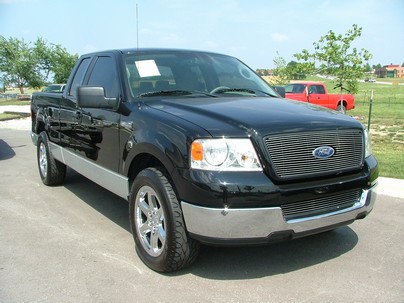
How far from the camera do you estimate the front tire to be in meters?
3.29

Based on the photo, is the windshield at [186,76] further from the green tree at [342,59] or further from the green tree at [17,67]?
the green tree at [17,67]

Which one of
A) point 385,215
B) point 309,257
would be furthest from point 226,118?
point 385,215

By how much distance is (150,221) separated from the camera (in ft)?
12.0

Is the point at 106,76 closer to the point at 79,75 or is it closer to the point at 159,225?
the point at 79,75

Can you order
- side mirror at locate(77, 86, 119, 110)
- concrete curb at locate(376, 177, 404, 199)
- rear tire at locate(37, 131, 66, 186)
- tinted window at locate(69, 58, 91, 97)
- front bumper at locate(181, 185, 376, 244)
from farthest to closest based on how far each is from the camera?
rear tire at locate(37, 131, 66, 186)
concrete curb at locate(376, 177, 404, 199)
tinted window at locate(69, 58, 91, 97)
side mirror at locate(77, 86, 119, 110)
front bumper at locate(181, 185, 376, 244)

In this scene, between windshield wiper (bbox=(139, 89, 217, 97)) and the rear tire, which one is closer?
windshield wiper (bbox=(139, 89, 217, 97))

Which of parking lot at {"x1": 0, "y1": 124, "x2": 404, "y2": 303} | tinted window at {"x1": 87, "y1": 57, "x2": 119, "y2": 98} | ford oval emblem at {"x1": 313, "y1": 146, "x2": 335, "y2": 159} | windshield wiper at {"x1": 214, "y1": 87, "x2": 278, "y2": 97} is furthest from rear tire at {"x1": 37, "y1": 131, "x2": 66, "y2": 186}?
ford oval emblem at {"x1": 313, "y1": 146, "x2": 335, "y2": 159}

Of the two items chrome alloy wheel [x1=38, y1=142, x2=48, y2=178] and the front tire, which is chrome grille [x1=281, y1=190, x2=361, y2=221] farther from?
chrome alloy wheel [x1=38, y1=142, x2=48, y2=178]

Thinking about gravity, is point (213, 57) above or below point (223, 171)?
above

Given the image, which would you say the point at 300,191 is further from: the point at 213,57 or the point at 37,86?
the point at 37,86

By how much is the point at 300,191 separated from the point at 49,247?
2500 millimetres

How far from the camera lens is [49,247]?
163 inches

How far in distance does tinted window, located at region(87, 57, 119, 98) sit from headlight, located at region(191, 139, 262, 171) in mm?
1589

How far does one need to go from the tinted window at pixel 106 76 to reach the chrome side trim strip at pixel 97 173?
0.82 metres
